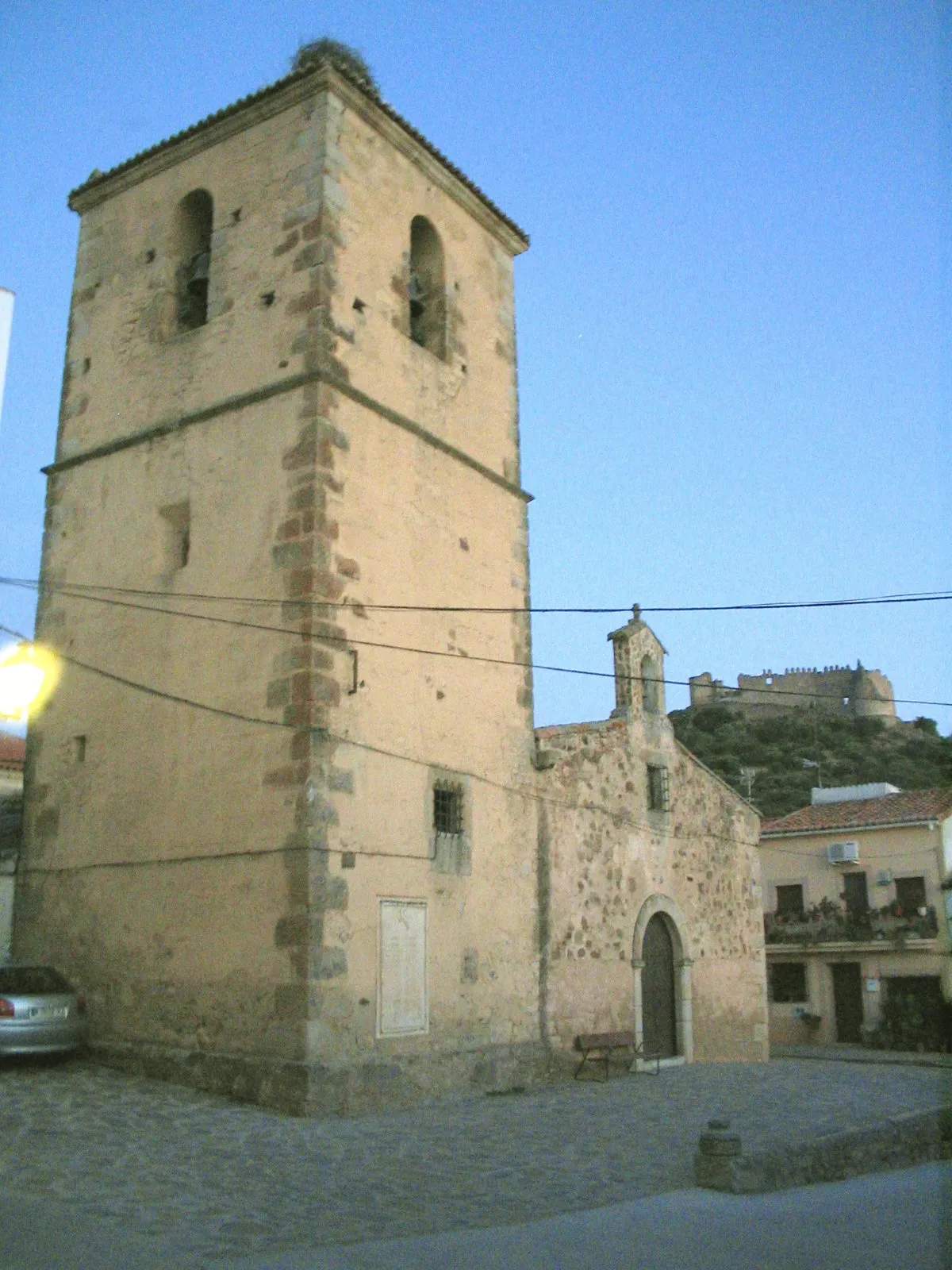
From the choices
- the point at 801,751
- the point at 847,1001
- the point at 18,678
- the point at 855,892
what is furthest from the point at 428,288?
the point at 801,751

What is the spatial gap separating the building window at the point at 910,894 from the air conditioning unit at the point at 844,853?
1.13 meters

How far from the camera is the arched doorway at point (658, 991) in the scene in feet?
52.6

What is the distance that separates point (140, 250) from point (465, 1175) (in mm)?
11349

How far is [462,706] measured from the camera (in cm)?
1345

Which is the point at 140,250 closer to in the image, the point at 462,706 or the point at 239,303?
the point at 239,303

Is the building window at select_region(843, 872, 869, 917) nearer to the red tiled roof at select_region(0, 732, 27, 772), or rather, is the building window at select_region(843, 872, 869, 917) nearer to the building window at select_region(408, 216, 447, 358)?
the red tiled roof at select_region(0, 732, 27, 772)

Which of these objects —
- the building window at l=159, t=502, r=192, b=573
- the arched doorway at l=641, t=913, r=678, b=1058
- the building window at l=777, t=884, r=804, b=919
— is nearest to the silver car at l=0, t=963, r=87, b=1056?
the building window at l=159, t=502, r=192, b=573

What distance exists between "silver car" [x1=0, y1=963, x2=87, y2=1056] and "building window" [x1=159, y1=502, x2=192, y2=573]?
4.35 m

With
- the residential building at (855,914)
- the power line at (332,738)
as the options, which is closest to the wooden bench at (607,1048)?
the power line at (332,738)

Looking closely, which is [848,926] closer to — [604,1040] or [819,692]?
[604,1040]

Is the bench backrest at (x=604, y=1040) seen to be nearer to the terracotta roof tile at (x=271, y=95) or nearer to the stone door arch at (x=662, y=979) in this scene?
the stone door arch at (x=662, y=979)

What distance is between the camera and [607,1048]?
14.4 m

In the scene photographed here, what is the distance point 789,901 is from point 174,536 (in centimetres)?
2219

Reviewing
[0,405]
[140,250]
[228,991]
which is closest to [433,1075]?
[228,991]
